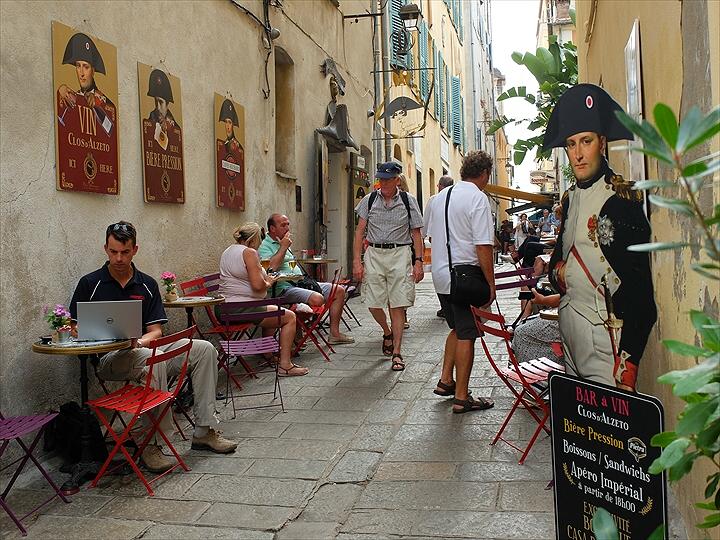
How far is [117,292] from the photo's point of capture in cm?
476

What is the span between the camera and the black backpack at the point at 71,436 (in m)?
4.41

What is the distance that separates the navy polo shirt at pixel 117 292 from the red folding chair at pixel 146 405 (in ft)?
1.49

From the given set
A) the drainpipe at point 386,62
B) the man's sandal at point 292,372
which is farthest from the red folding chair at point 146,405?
the drainpipe at point 386,62

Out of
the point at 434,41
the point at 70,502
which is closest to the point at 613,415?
the point at 70,502

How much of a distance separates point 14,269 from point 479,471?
2964 mm

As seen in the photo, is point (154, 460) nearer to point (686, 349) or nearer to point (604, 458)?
point (604, 458)

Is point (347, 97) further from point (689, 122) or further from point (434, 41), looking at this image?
point (689, 122)

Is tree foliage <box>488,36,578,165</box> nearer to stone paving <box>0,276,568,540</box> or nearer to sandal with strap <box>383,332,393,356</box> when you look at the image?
sandal with strap <box>383,332,393,356</box>

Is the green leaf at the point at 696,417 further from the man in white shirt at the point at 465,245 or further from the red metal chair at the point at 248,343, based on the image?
the red metal chair at the point at 248,343

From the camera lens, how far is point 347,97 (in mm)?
13352

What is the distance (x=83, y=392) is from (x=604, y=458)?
309 cm

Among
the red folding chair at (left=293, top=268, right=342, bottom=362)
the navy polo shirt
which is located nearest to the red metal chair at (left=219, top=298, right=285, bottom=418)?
the navy polo shirt

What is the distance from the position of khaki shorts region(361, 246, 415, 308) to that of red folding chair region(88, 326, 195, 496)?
9.22 ft

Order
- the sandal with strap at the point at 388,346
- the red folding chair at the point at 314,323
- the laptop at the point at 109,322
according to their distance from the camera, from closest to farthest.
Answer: the laptop at the point at 109,322 < the red folding chair at the point at 314,323 < the sandal with strap at the point at 388,346
